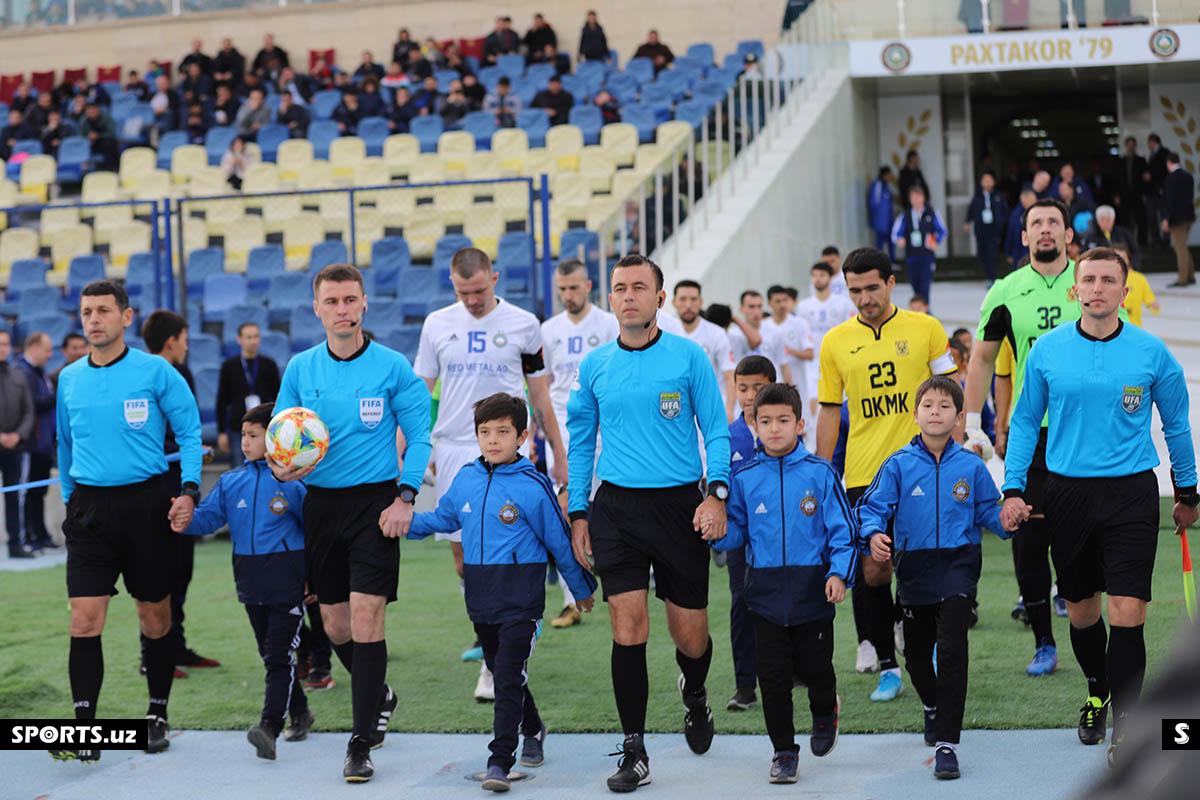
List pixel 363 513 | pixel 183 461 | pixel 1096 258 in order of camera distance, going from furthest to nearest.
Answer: pixel 183 461 < pixel 363 513 < pixel 1096 258

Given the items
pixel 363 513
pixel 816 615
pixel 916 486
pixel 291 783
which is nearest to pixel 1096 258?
pixel 916 486

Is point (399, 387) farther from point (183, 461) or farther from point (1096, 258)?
point (1096, 258)

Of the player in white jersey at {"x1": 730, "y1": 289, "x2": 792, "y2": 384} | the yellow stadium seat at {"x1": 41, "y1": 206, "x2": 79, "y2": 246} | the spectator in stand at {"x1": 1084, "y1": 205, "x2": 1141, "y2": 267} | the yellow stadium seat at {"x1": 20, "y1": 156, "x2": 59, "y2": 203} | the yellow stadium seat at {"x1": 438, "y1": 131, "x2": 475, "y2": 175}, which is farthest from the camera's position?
the yellow stadium seat at {"x1": 20, "y1": 156, "x2": 59, "y2": 203}

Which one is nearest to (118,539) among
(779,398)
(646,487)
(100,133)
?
(646,487)

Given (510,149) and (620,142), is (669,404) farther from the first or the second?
(510,149)

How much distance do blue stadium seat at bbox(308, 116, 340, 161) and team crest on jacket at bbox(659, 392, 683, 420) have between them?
1653cm

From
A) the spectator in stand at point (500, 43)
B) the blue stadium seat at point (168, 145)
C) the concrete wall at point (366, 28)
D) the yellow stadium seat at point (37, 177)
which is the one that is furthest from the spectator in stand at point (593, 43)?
the yellow stadium seat at point (37, 177)

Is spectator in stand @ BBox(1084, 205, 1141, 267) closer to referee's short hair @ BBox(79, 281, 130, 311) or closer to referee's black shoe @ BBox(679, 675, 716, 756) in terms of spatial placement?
referee's black shoe @ BBox(679, 675, 716, 756)

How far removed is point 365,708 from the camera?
5.79 m

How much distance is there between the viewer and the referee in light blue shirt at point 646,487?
5.66m

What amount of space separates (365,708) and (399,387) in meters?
1.34

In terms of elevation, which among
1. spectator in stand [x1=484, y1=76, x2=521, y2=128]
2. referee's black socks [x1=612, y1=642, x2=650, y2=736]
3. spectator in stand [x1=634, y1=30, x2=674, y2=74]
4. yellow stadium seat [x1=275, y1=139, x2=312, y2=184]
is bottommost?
referee's black socks [x1=612, y1=642, x2=650, y2=736]

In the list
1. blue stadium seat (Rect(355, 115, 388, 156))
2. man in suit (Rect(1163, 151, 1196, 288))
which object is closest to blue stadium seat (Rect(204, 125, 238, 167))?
blue stadium seat (Rect(355, 115, 388, 156))

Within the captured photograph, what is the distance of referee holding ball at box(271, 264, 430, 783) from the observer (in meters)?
5.88
